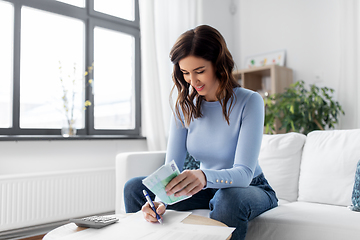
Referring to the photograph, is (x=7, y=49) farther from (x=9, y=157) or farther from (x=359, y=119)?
(x=359, y=119)

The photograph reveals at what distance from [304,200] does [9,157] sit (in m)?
1.80

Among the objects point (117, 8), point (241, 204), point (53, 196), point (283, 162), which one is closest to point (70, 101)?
point (53, 196)

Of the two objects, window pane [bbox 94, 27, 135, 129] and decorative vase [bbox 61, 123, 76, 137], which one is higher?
window pane [bbox 94, 27, 135, 129]

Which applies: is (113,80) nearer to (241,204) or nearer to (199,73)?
(199,73)

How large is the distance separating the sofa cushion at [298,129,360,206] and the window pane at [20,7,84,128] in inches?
67.2

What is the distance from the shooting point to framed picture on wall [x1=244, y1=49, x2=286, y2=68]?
10.8 ft

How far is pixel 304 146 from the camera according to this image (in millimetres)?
1758

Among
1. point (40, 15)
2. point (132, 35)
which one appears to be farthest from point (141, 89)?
point (40, 15)

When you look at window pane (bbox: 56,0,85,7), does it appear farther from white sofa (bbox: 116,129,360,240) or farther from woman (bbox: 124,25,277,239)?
woman (bbox: 124,25,277,239)

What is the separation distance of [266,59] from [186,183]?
2705 mm

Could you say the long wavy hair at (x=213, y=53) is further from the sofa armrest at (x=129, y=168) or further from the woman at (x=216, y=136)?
the sofa armrest at (x=129, y=168)

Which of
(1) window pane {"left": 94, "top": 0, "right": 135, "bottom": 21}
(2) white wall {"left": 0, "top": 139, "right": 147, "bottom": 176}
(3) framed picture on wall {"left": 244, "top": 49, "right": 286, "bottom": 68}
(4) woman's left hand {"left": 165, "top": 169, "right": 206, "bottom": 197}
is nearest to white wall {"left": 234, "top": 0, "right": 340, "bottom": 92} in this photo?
(3) framed picture on wall {"left": 244, "top": 49, "right": 286, "bottom": 68}

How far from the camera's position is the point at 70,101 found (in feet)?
8.59

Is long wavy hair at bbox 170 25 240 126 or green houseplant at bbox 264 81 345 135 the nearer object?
long wavy hair at bbox 170 25 240 126
